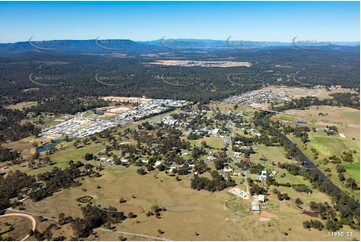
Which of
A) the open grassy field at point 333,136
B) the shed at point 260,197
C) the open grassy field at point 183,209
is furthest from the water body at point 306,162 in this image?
the shed at point 260,197

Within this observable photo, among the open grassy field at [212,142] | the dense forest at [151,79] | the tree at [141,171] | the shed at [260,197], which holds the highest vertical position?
the dense forest at [151,79]

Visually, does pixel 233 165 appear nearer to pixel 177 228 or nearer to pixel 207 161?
pixel 207 161

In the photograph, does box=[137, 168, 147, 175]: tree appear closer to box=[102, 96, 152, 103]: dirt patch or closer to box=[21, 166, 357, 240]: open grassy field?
box=[21, 166, 357, 240]: open grassy field

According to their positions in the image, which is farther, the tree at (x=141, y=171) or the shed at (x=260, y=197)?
the tree at (x=141, y=171)

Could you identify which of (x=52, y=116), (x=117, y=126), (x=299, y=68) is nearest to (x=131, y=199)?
(x=117, y=126)

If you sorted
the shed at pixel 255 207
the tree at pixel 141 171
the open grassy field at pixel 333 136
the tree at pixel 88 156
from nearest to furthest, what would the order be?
the shed at pixel 255 207 → the tree at pixel 141 171 → the tree at pixel 88 156 → the open grassy field at pixel 333 136

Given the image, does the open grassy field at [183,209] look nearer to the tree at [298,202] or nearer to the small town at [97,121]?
the tree at [298,202]

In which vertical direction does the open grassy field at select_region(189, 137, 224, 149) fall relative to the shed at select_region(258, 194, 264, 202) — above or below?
above

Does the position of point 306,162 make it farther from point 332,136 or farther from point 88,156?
point 88,156

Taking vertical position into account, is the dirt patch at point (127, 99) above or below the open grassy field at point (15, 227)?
above

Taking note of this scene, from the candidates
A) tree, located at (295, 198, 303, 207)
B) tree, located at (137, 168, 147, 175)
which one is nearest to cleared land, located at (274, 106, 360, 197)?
tree, located at (295, 198, 303, 207)

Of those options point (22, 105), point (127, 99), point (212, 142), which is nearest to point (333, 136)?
point (212, 142)
